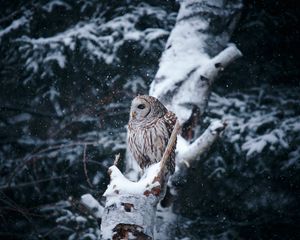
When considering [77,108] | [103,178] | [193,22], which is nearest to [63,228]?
[103,178]

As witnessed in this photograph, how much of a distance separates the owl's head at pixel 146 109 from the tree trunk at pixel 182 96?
192 mm

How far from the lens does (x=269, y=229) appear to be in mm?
4637

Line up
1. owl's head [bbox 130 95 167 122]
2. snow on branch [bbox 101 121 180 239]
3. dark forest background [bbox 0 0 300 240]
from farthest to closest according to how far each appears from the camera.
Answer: dark forest background [bbox 0 0 300 240], owl's head [bbox 130 95 167 122], snow on branch [bbox 101 121 180 239]

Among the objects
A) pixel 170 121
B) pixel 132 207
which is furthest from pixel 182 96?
pixel 132 207

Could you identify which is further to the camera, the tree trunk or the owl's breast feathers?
the owl's breast feathers

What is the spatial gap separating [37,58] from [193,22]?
85.2 inches

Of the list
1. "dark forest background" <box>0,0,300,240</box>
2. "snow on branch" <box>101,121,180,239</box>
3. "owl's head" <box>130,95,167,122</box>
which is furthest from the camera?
"dark forest background" <box>0,0,300,240</box>

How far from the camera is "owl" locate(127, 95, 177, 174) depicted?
3.64 meters

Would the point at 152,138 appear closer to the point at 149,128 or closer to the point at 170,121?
the point at 149,128

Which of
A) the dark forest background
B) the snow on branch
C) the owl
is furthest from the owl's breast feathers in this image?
the snow on branch

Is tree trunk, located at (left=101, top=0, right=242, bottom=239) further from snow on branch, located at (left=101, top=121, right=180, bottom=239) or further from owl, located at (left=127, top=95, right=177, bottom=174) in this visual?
owl, located at (left=127, top=95, right=177, bottom=174)

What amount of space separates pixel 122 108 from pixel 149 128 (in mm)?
1673

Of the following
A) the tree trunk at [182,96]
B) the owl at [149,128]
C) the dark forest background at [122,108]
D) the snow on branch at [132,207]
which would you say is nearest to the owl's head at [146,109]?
the owl at [149,128]

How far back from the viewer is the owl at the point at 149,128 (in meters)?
3.64
